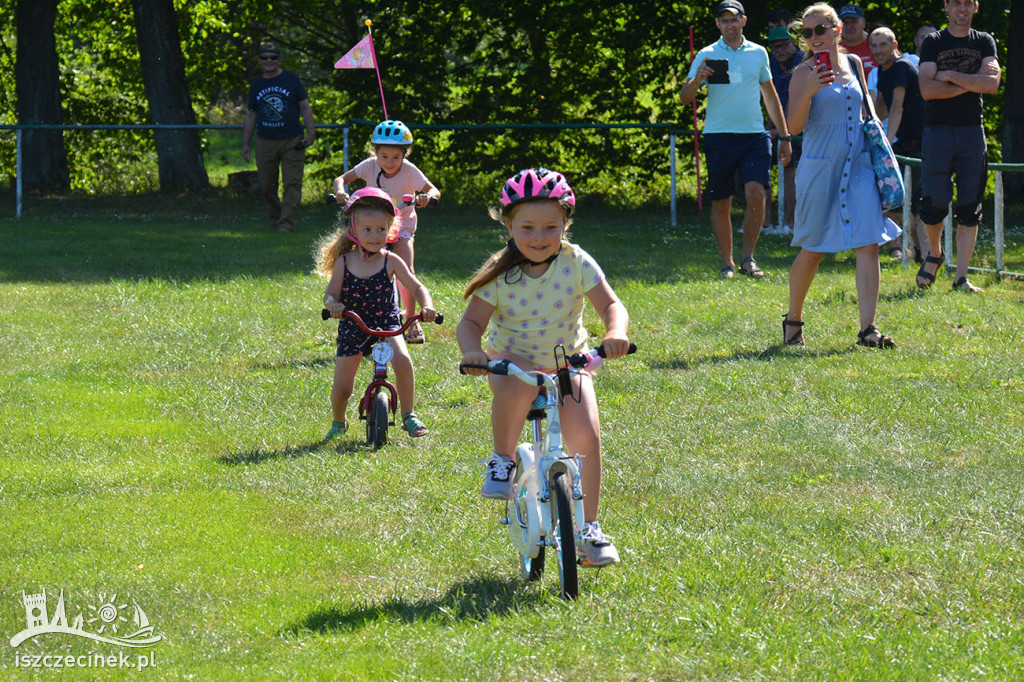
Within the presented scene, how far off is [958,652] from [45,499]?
4.17 m

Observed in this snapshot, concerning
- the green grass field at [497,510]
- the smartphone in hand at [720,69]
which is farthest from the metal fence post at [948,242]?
the smartphone in hand at [720,69]

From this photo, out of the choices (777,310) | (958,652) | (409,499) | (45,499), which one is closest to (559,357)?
(409,499)

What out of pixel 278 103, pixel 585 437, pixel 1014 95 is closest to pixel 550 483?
pixel 585 437

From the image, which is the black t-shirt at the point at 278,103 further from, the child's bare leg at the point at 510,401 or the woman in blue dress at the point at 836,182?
the child's bare leg at the point at 510,401

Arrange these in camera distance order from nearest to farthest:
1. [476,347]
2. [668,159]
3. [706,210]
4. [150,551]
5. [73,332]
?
[476,347]
[150,551]
[73,332]
[706,210]
[668,159]

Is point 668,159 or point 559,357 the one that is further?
point 668,159

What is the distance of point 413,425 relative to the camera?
7.80 m

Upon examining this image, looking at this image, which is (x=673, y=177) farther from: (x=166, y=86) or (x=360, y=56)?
(x=166, y=86)

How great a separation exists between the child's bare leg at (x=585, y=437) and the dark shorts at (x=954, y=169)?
7.18 m

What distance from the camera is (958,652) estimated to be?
449cm

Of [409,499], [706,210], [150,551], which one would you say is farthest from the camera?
[706,210]

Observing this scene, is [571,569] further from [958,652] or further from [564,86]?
[564,86]

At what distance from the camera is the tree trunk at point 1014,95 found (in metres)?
19.9

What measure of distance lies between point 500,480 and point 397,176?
5.01 metres
